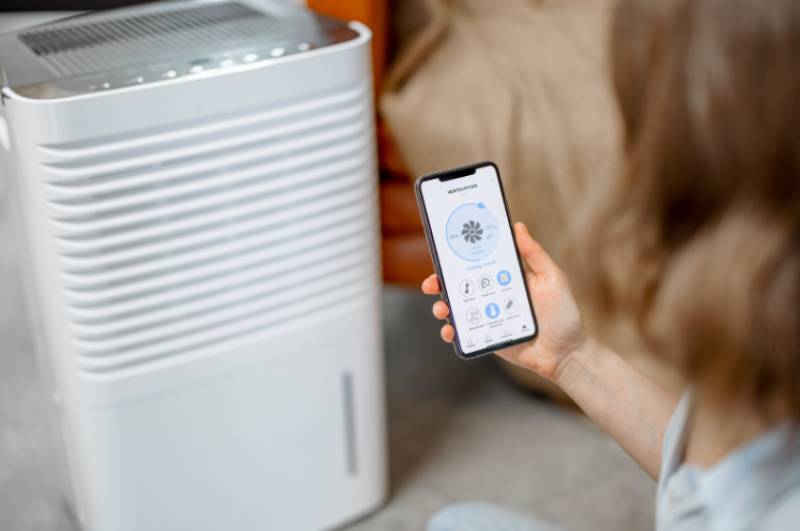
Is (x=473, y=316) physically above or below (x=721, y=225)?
below

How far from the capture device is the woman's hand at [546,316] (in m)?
0.94

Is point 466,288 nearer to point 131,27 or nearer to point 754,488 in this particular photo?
point 754,488

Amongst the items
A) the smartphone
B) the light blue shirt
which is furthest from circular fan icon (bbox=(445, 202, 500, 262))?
the light blue shirt

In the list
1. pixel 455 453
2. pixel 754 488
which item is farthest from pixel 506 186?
pixel 754 488

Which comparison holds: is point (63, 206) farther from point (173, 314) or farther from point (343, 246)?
point (343, 246)

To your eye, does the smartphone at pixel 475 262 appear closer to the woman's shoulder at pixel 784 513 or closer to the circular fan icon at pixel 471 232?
the circular fan icon at pixel 471 232

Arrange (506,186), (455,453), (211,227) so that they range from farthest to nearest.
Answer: (455,453) < (506,186) < (211,227)

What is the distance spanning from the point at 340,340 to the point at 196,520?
27 cm

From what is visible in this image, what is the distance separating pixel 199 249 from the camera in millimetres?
1111

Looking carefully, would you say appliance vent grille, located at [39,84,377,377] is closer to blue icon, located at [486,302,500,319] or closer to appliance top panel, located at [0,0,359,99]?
appliance top panel, located at [0,0,359,99]

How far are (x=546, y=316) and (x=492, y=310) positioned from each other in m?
0.05

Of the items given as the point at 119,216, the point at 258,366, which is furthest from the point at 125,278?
the point at 258,366

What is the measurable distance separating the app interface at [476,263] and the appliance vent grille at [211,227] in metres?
0.23

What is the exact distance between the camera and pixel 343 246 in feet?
3.94
